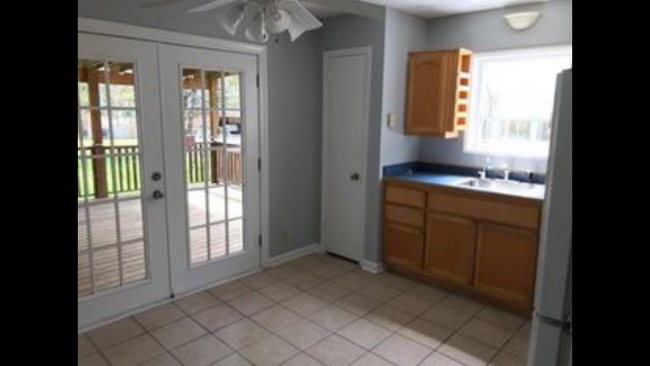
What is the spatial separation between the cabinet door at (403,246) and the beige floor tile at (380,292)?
284mm

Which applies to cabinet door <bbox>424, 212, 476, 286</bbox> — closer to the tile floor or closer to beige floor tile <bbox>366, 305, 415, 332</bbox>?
the tile floor

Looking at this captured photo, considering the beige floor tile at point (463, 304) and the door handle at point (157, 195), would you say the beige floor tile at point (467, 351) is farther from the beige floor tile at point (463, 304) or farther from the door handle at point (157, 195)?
the door handle at point (157, 195)

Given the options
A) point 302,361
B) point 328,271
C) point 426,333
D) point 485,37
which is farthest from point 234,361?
point 485,37

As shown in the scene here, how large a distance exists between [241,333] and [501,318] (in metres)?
1.87

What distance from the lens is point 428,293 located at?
3.35m

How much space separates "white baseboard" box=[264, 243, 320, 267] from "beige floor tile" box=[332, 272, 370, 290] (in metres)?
0.61

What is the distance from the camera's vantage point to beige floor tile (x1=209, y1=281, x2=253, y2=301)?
10.7 feet

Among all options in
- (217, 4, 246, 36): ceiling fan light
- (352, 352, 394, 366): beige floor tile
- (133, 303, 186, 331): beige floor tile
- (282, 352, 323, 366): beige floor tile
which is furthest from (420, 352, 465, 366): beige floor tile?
(217, 4, 246, 36): ceiling fan light

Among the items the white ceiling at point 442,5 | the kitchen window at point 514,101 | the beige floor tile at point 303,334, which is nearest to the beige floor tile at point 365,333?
the beige floor tile at point 303,334

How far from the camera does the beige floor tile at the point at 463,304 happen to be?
308 cm

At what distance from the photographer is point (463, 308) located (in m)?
3.11
